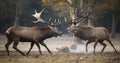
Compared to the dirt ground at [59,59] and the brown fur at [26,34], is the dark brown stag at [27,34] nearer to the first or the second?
the brown fur at [26,34]

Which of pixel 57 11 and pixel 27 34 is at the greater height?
pixel 27 34

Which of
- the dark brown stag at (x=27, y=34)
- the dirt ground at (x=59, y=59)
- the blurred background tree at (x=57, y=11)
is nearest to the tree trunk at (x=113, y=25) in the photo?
the blurred background tree at (x=57, y=11)

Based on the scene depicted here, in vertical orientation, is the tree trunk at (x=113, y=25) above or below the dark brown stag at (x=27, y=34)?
below

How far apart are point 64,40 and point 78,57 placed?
5.50 meters

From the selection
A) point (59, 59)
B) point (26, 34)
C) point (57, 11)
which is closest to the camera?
point (59, 59)

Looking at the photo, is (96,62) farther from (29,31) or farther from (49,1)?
(49,1)

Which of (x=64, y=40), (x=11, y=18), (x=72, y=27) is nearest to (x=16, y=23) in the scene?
(x=11, y=18)

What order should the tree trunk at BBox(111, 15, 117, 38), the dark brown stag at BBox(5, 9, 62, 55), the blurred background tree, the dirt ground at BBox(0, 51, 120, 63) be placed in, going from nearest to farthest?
1. the dirt ground at BBox(0, 51, 120, 63)
2. the dark brown stag at BBox(5, 9, 62, 55)
3. the blurred background tree
4. the tree trunk at BBox(111, 15, 117, 38)

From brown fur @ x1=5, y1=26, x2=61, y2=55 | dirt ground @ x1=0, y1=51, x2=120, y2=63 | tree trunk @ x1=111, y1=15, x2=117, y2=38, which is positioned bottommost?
tree trunk @ x1=111, y1=15, x2=117, y2=38

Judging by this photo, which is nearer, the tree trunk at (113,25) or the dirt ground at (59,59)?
the dirt ground at (59,59)

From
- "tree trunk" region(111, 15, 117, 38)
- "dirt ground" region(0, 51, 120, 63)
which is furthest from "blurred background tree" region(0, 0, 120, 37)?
"dirt ground" region(0, 51, 120, 63)

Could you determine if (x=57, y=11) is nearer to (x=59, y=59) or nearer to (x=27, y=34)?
(x=27, y=34)

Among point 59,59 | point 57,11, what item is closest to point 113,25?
point 57,11

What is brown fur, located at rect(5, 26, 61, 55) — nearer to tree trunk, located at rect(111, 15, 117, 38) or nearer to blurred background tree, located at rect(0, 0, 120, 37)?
blurred background tree, located at rect(0, 0, 120, 37)
